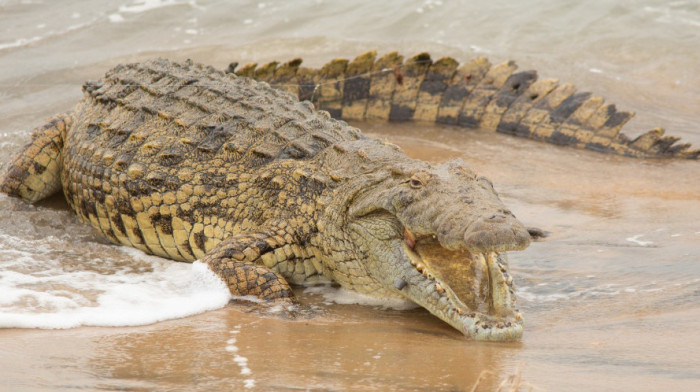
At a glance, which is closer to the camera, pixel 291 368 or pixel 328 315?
pixel 291 368

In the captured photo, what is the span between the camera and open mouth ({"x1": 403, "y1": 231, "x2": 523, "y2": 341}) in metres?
3.63

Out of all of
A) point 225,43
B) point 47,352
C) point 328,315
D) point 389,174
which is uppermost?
point 225,43

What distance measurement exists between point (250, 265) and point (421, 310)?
0.99 m

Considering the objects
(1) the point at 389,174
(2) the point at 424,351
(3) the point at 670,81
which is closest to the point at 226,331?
(2) the point at 424,351

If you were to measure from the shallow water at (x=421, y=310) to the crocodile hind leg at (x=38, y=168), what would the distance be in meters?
0.13

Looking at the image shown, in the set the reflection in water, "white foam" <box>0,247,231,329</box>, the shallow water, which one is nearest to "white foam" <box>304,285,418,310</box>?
the shallow water

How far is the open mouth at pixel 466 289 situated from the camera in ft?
11.9

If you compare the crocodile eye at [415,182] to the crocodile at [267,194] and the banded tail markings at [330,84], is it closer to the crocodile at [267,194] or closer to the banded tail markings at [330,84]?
the crocodile at [267,194]

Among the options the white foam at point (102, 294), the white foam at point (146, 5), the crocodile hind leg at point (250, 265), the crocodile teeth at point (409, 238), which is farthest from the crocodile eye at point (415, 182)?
the white foam at point (146, 5)

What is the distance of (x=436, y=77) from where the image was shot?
8.07 m

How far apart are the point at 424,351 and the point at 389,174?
Answer: 3.98ft

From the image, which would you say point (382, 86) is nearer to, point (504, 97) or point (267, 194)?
point (504, 97)

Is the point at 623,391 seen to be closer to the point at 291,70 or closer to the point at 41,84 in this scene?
the point at 291,70

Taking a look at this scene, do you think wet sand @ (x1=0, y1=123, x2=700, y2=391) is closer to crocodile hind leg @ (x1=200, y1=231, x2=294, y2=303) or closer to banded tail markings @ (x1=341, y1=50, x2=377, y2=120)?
crocodile hind leg @ (x1=200, y1=231, x2=294, y2=303)
